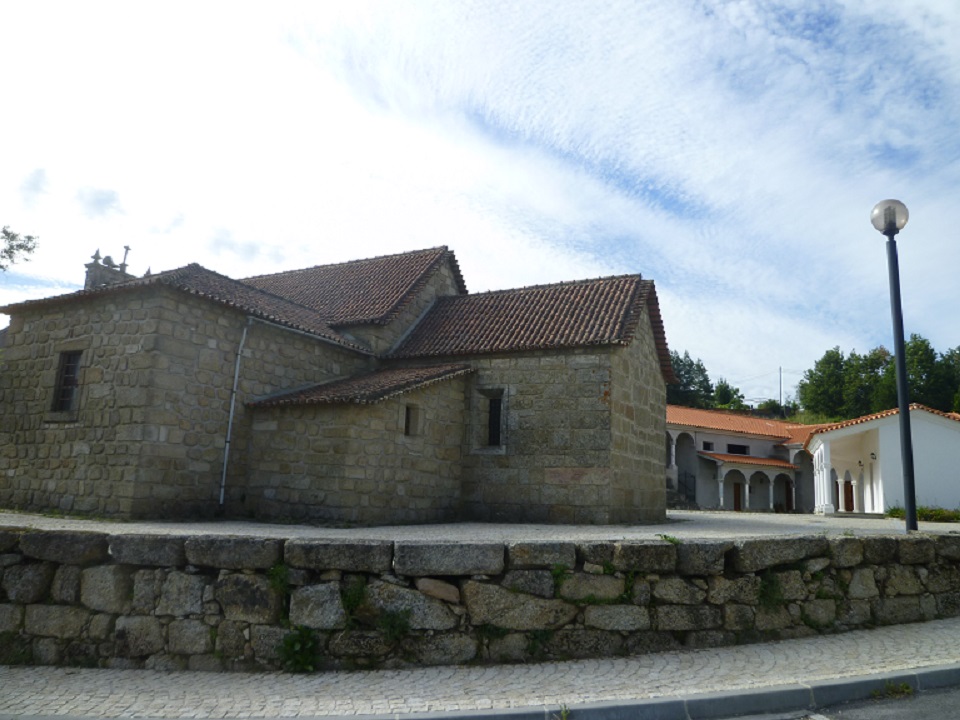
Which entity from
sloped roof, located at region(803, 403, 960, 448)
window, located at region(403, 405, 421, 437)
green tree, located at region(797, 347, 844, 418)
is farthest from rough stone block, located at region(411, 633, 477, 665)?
green tree, located at region(797, 347, 844, 418)

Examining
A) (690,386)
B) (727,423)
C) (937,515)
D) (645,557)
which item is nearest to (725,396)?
(690,386)

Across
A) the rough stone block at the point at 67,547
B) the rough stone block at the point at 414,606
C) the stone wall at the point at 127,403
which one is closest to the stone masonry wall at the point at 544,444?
the stone wall at the point at 127,403

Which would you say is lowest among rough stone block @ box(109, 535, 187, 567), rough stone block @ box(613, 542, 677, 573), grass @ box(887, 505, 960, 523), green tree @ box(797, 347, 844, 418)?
rough stone block @ box(109, 535, 187, 567)

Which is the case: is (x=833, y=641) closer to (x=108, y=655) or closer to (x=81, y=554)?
(x=108, y=655)

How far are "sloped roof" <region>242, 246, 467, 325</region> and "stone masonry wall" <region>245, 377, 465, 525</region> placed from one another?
4.43 metres

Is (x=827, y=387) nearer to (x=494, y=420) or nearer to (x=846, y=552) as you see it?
(x=494, y=420)

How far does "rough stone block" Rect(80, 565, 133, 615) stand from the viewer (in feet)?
21.6

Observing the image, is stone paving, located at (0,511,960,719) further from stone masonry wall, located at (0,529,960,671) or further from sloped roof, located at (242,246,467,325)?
sloped roof, located at (242,246,467,325)

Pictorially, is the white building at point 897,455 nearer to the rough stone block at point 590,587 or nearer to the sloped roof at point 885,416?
the sloped roof at point 885,416

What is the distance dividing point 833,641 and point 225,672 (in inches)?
226

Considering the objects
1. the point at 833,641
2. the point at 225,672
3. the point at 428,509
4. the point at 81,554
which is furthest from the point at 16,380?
the point at 833,641

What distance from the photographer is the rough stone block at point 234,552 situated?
253 inches

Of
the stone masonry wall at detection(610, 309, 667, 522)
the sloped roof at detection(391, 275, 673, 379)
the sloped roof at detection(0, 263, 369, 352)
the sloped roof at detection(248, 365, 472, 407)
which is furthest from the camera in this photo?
the sloped roof at detection(391, 275, 673, 379)

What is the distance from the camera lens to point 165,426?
532 inches
